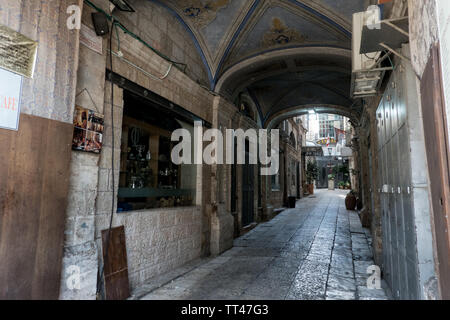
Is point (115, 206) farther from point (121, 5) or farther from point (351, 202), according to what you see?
point (351, 202)

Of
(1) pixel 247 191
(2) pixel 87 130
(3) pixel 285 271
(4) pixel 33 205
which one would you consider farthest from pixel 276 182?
(4) pixel 33 205

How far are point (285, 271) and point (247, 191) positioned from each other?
172 inches

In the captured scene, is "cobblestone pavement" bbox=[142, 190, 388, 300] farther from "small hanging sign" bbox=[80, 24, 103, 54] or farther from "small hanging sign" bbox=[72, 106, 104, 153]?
"small hanging sign" bbox=[80, 24, 103, 54]

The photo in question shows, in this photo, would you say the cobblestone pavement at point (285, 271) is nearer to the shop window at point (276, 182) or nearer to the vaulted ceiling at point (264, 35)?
the vaulted ceiling at point (264, 35)

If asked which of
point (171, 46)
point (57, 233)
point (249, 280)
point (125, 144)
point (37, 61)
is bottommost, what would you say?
point (249, 280)

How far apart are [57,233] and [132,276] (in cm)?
141

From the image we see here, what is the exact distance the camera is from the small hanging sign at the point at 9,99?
215 cm

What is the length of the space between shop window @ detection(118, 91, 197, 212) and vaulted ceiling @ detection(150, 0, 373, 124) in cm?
179

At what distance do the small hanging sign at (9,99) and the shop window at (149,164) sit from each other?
165 centimetres

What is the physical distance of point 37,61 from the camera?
242 centimetres

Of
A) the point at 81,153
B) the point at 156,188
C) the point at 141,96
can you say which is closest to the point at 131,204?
the point at 156,188

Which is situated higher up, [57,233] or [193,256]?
[57,233]

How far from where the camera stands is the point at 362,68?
3.34m
